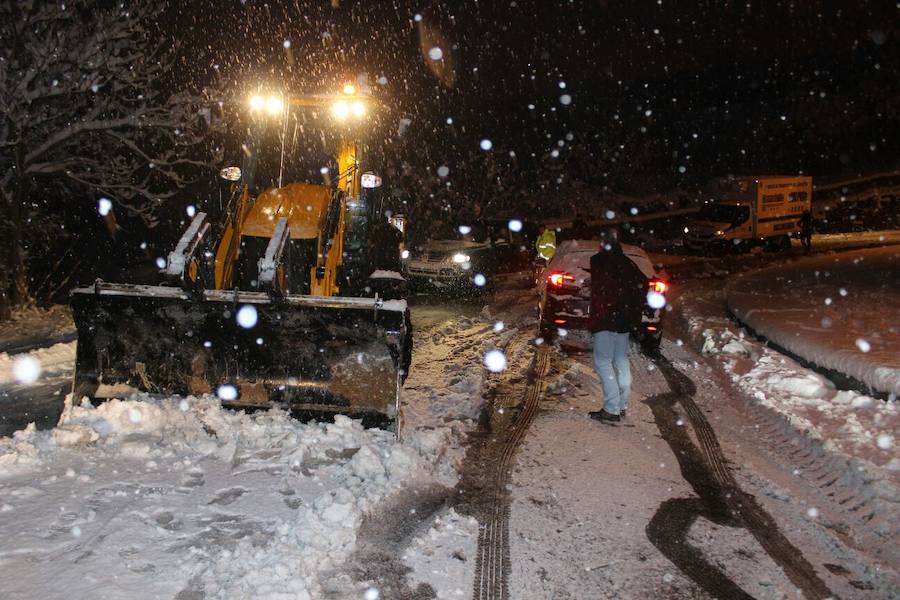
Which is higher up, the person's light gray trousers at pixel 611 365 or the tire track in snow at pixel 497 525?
the person's light gray trousers at pixel 611 365

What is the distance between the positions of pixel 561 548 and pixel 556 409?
3.05 metres

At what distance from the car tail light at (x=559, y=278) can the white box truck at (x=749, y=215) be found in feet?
A: 61.8

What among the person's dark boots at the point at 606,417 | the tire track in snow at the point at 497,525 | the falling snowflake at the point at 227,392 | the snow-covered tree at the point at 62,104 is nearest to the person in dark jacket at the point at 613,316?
the person's dark boots at the point at 606,417

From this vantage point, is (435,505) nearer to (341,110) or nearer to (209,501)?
(209,501)

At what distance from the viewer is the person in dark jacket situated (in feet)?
22.7

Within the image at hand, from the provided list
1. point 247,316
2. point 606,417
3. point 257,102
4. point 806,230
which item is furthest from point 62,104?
point 806,230

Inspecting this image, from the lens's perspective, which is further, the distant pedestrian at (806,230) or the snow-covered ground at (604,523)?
the distant pedestrian at (806,230)

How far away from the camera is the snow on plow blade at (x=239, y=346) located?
6375 mm

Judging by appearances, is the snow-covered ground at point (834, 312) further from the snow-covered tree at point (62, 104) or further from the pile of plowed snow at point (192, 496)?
the snow-covered tree at point (62, 104)

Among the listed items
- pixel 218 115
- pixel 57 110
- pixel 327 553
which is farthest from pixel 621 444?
pixel 57 110

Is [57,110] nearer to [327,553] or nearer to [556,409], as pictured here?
[556,409]

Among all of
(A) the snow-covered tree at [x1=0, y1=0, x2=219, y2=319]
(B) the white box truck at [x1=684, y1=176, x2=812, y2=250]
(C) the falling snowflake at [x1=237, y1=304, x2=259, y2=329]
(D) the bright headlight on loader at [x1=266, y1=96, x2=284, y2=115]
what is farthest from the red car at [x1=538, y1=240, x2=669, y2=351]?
(B) the white box truck at [x1=684, y1=176, x2=812, y2=250]

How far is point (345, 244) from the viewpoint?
8.70m

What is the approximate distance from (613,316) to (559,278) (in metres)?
2.90
